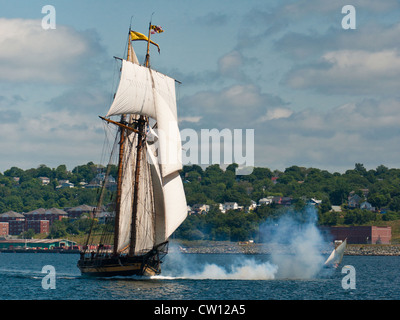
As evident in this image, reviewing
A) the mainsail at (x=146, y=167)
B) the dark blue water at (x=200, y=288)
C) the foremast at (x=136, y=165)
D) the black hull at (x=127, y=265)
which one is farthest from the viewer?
the foremast at (x=136, y=165)

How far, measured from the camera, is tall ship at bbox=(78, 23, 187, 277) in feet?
256

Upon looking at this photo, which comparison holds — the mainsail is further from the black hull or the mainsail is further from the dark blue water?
the dark blue water

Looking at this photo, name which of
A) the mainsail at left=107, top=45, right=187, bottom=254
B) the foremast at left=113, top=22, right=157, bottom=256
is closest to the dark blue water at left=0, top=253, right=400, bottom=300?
the foremast at left=113, top=22, right=157, bottom=256

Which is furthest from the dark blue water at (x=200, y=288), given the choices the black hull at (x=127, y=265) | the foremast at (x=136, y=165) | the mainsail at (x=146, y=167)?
→ the mainsail at (x=146, y=167)

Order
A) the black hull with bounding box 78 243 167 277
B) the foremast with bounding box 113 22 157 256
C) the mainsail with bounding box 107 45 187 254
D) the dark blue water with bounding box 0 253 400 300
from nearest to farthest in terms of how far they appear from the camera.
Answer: the dark blue water with bounding box 0 253 400 300
the black hull with bounding box 78 243 167 277
the mainsail with bounding box 107 45 187 254
the foremast with bounding box 113 22 157 256

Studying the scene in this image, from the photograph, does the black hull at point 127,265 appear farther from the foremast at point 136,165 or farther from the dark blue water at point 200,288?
the foremast at point 136,165

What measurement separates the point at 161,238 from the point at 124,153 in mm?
9929

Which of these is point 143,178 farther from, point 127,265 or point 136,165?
point 127,265

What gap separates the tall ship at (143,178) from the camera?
77938 mm

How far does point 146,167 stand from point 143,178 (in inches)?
46.1

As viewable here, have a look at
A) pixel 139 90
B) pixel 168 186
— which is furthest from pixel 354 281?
pixel 139 90

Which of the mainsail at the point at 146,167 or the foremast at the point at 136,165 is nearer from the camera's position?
the mainsail at the point at 146,167

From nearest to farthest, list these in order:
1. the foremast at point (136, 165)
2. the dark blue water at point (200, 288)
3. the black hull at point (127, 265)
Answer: the dark blue water at point (200, 288) < the black hull at point (127, 265) < the foremast at point (136, 165)

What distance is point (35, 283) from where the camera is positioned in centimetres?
8031
